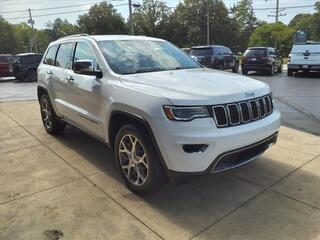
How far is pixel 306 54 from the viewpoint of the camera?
17578 millimetres

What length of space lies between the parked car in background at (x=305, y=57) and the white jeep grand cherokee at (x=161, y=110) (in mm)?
14271

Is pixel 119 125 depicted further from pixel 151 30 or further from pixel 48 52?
pixel 151 30

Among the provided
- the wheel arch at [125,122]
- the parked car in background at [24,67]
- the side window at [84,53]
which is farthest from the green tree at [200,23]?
the wheel arch at [125,122]

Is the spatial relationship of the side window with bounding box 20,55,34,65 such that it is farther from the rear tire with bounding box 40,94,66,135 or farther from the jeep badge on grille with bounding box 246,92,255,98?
the jeep badge on grille with bounding box 246,92,255,98

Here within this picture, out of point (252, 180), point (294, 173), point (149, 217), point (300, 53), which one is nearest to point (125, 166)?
point (149, 217)

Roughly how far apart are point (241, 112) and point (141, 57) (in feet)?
5.40

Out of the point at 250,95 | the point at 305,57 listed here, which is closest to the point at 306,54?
the point at 305,57

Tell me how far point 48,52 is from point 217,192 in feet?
13.7

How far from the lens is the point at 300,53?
17844mm

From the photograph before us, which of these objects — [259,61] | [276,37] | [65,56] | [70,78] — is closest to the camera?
[70,78]

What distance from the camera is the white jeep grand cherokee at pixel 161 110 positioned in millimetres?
3318

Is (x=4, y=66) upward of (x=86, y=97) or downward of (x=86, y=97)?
downward

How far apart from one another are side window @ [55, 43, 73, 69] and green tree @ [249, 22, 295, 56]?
152 ft

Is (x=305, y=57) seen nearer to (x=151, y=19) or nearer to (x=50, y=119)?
(x=50, y=119)
